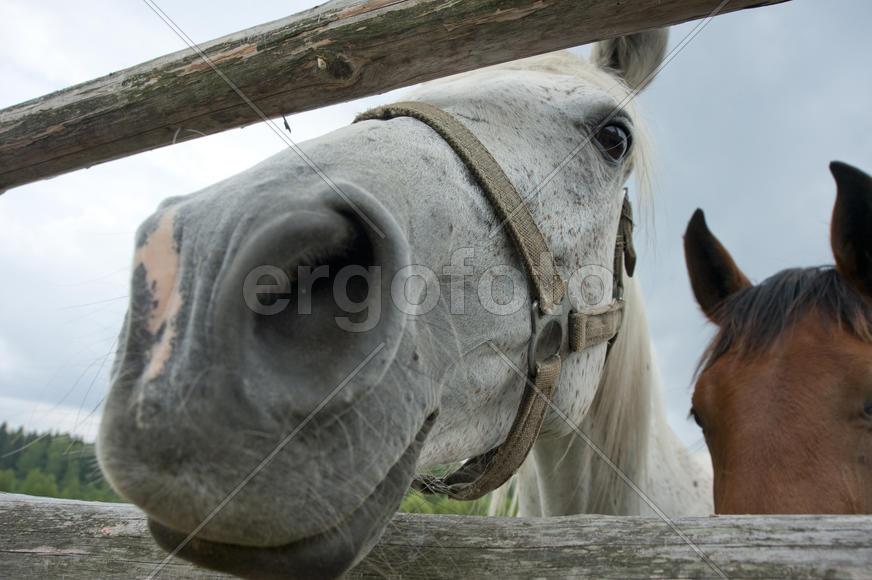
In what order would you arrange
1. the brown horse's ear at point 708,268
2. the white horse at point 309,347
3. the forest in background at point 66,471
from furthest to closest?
1. the brown horse's ear at point 708,268
2. the forest in background at point 66,471
3. the white horse at point 309,347

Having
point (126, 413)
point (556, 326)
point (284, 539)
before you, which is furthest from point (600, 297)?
point (126, 413)

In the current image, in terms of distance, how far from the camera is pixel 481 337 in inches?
52.7

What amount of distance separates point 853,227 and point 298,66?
197 cm

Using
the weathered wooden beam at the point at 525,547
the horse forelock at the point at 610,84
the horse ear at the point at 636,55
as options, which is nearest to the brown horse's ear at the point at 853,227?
the horse forelock at the point at 610,84

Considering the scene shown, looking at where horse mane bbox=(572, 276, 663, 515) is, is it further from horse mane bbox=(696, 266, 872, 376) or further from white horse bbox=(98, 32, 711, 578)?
white horse bbox=(98, 32, 711, 578)

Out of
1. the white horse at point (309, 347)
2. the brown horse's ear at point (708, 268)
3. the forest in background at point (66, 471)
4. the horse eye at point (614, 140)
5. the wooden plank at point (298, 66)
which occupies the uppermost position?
the wooden plank at point (298, 66)

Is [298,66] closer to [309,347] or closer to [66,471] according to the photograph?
[309,347]

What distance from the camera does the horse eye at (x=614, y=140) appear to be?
6.28ft

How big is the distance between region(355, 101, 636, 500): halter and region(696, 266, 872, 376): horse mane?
24.3 inches

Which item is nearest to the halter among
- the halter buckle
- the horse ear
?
the halter buckle

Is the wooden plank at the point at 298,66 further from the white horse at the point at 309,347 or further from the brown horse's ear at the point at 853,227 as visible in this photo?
the brown horse's ear at the point at 853,227

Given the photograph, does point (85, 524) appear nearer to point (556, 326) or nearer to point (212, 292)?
point (212, 292)

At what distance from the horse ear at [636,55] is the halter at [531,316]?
4.23ft

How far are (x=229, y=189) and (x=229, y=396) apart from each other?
14.7 inches
